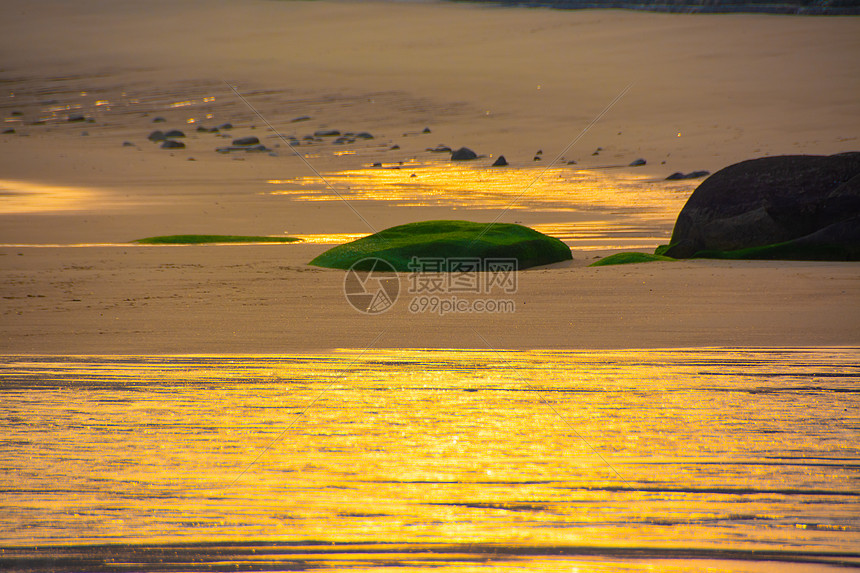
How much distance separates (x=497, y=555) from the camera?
2.08 meters

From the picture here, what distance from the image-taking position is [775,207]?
7.10 meters

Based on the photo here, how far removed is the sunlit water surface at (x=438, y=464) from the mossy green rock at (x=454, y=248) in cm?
300

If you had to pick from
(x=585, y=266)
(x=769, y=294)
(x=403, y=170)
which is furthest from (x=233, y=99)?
(x=769, y=294)

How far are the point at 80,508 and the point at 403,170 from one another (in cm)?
1200

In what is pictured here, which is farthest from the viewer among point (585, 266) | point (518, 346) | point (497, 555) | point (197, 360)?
point (585, 266)

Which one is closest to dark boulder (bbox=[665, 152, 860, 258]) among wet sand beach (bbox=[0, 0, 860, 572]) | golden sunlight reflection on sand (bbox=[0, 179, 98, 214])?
wet sand beach (bbox=[0, 0, 860, 572])

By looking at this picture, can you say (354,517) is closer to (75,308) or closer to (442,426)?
(442,426)
